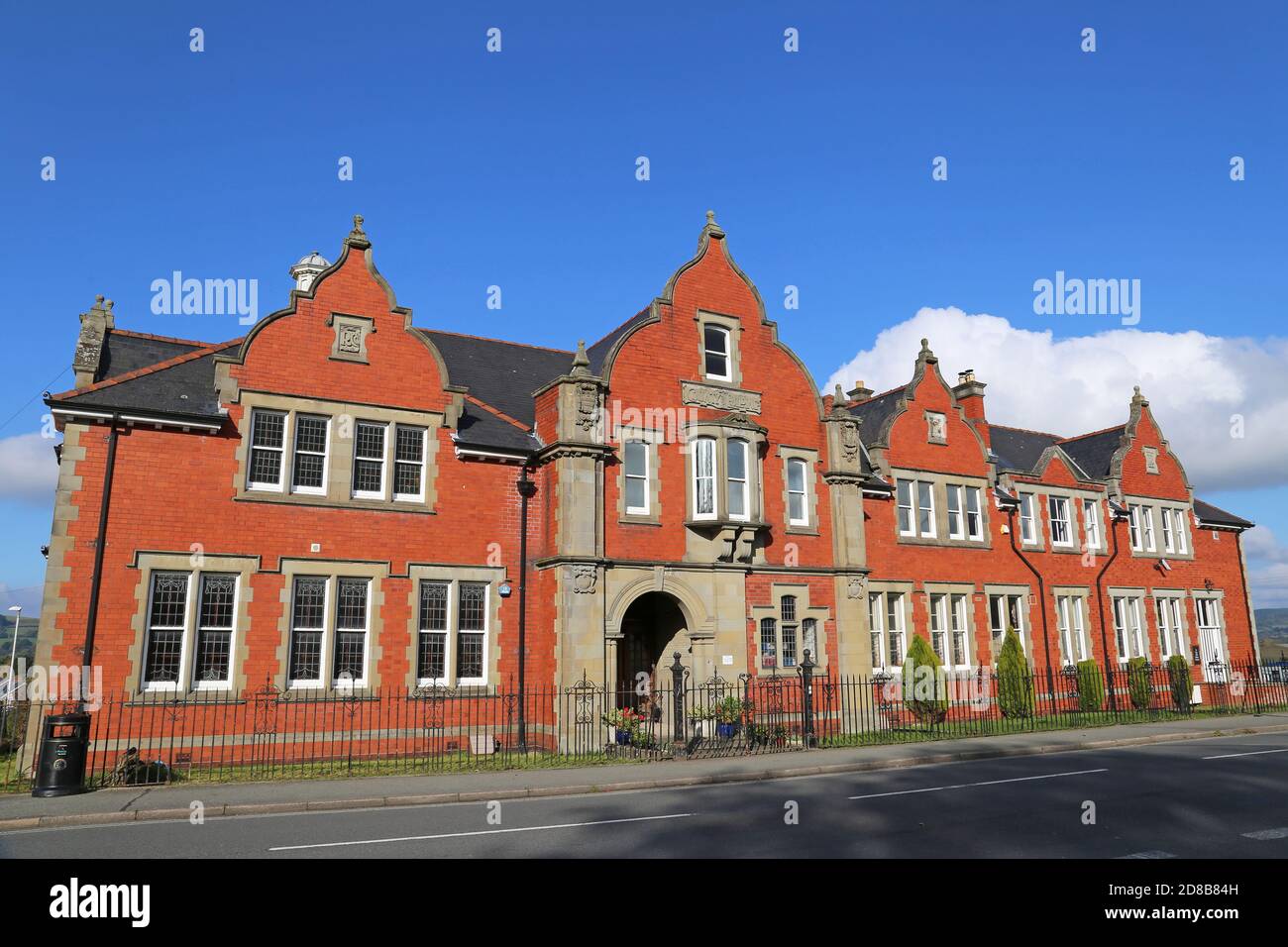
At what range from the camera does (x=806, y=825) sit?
11102 mm

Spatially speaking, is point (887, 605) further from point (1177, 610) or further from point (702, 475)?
point (1177, 610)

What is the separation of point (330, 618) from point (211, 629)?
8.27ft

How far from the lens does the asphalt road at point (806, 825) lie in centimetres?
965

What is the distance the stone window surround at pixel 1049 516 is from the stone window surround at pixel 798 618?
38.0 feet

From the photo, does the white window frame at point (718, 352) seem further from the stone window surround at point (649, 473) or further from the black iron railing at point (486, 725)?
the black iron railing at point (486, 725)

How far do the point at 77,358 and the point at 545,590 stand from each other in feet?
39.8

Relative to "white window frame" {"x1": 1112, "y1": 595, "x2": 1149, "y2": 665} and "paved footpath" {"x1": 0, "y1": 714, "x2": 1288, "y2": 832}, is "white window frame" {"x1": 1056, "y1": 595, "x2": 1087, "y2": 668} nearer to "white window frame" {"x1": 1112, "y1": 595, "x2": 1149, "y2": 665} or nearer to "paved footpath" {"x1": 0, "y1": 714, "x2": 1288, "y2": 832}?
"white window frame" {"x1": 1112, "y1": 595, "x2": 1149, "y2": 665}

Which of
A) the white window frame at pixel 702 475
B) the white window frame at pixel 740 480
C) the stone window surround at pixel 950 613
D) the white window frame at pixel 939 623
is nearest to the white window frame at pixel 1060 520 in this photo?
the stone window surround at pixel 950 613

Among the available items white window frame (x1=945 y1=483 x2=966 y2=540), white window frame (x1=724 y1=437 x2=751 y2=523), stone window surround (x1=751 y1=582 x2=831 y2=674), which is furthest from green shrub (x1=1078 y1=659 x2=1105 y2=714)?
white window frame (x1=724 y1=437 x2=751 y2=523)

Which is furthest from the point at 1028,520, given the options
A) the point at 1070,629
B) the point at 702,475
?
the point at 702,475

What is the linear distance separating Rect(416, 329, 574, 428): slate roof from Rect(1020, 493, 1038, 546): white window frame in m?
18.6

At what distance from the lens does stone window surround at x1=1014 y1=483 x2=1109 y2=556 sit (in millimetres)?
34031

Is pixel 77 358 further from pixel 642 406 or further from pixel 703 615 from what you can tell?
pixel 703 615
